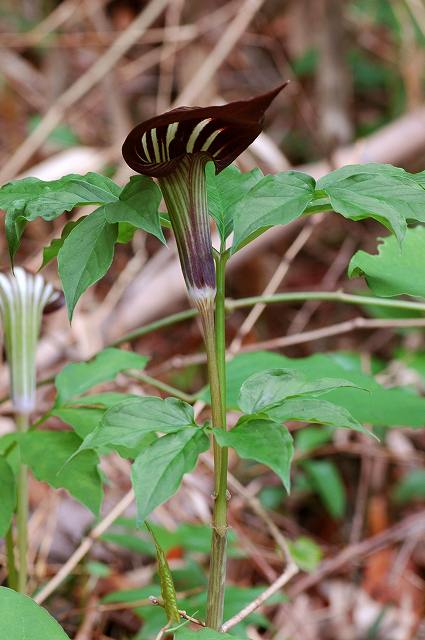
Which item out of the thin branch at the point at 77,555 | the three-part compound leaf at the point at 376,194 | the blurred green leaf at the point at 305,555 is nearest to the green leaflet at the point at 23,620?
the thin branch at the point at 77,555

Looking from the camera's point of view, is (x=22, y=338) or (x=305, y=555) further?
(x=305, y=555)

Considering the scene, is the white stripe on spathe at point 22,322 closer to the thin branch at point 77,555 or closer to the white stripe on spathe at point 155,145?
the thin branch at point 77,555

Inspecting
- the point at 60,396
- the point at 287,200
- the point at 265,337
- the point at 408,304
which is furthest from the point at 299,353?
the point at 287,200

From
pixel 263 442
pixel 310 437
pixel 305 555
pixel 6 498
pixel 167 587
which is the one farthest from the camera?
pixel 310 437

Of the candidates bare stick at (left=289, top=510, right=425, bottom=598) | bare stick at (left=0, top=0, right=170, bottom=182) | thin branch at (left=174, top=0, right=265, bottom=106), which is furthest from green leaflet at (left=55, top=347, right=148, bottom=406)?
thin branch at (left=174, top=0, right=265, bottom=106)

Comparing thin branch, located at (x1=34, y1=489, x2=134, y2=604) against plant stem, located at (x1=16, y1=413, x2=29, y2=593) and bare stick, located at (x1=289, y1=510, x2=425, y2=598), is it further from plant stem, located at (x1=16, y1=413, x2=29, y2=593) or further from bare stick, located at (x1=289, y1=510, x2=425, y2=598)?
bare stick, located at (x1=289, y1=510, x2=425, y2=598)

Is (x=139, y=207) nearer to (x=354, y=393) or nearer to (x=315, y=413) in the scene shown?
(x=315, y=413)

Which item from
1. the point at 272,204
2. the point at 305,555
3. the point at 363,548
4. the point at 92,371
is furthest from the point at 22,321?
the point at 363,548
